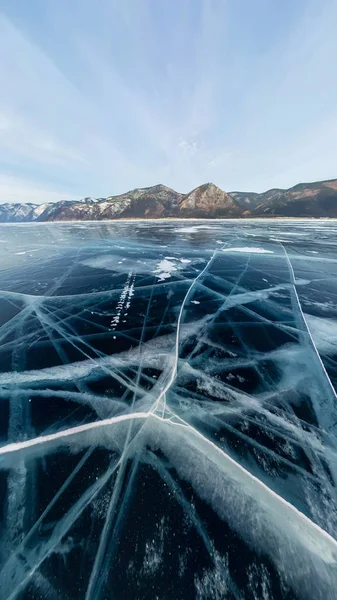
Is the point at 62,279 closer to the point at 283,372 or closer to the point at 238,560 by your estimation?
the point at 283,372

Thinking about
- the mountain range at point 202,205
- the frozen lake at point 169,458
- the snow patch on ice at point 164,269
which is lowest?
the frozen lake at point 169,458

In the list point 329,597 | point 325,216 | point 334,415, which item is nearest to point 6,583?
point 329,597

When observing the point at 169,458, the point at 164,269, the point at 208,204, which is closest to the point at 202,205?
the point at 208,204

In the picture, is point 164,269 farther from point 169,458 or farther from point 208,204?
point 208,204

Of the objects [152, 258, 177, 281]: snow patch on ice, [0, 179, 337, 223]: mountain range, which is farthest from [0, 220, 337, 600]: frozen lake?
[0, 179, 337, 223]: mountain range

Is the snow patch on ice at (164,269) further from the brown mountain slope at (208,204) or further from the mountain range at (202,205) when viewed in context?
the brown mountain slope at (208,204)

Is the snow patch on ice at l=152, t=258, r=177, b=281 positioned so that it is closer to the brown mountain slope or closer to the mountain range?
the mountain range

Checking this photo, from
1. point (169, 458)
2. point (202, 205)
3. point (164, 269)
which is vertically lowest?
point (169, 458)

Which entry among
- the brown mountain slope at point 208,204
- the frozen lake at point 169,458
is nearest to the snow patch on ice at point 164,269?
the frozen lake at point 169,458
